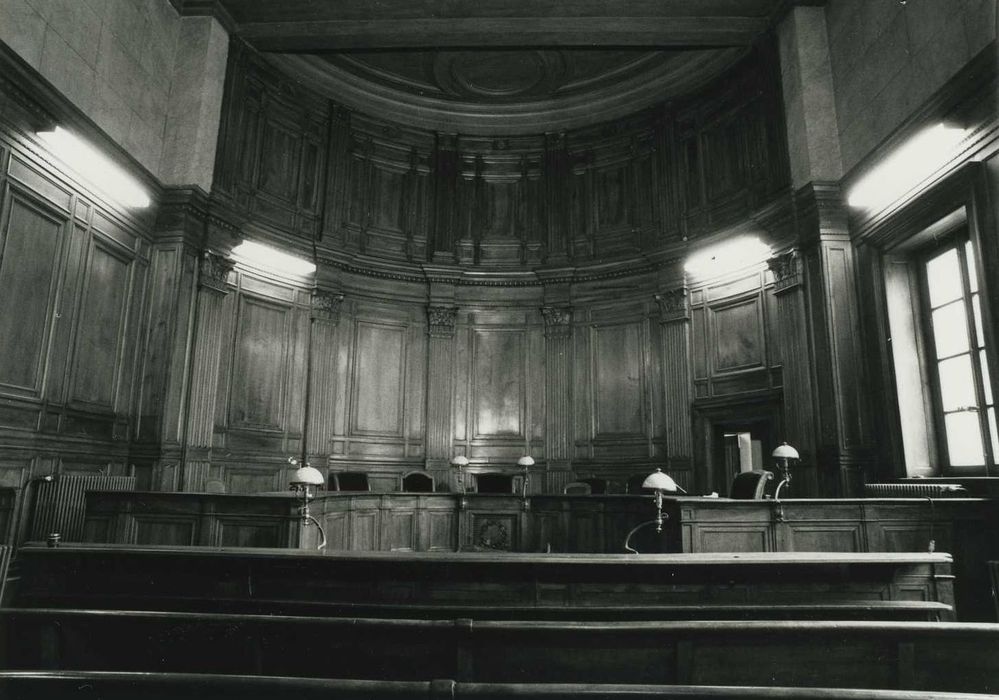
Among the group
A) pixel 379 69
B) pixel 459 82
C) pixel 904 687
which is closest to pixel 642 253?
pixel 459 82

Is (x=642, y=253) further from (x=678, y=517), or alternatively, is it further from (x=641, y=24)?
(x=678, y=517)

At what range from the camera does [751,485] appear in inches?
263

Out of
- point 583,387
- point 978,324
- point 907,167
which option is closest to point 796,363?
point 978,324

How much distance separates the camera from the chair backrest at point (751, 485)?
6.51 metres

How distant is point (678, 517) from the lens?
5.97 metres

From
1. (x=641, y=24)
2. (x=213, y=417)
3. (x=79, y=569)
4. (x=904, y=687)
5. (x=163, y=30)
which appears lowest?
(x=904, y=687)

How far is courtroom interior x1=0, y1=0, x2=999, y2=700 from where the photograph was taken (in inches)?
114

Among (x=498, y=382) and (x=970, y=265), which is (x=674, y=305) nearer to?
(x=498, y=382)

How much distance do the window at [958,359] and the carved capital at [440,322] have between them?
719 cm

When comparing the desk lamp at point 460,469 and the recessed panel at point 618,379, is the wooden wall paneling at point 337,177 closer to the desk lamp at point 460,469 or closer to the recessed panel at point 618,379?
the desk lamp at point 460,469

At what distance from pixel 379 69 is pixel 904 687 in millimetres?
11804

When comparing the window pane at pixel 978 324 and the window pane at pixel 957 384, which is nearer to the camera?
the window pane at pixel 978 324

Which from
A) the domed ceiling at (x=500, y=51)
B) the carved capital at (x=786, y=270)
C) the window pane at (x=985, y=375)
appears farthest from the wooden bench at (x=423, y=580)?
the domed ceiling at (x=500, y=51)

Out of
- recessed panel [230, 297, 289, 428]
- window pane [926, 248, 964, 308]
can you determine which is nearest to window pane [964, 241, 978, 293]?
window pane [926, 248, 964, 308]
